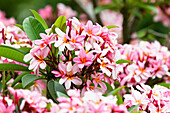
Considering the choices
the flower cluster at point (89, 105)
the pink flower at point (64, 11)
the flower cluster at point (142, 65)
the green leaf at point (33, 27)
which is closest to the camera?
the flower cluster at point (89, 105)

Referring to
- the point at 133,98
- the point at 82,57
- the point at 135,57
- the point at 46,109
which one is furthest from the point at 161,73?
the point at 46,109

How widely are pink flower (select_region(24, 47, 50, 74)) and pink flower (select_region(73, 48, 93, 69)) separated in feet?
0.31

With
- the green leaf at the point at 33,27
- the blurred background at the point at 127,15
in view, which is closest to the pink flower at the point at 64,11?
the blurred background at the point at 127,15

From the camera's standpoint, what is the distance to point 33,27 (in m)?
0.96

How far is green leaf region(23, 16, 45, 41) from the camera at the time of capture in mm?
947

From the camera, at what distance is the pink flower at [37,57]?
2.71 feet

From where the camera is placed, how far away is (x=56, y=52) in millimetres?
891

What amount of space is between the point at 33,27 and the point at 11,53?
0.14m

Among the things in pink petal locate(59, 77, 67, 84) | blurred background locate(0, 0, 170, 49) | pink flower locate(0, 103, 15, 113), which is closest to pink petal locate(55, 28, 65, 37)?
pink petal locate(59, 77, 67, 84)

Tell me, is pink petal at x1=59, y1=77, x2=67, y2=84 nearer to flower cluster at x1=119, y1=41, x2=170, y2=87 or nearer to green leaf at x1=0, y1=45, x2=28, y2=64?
green leaf at x1=0, y1=45, x2=28, y2=64

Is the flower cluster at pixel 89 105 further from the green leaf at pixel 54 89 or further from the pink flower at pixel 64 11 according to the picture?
the pink flower at pixel 64 11

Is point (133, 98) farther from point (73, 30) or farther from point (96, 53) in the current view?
point (73, 30)

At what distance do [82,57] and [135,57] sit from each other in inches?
16.1

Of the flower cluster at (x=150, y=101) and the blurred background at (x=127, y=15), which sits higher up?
the blurred background at (x=127, y=15)
